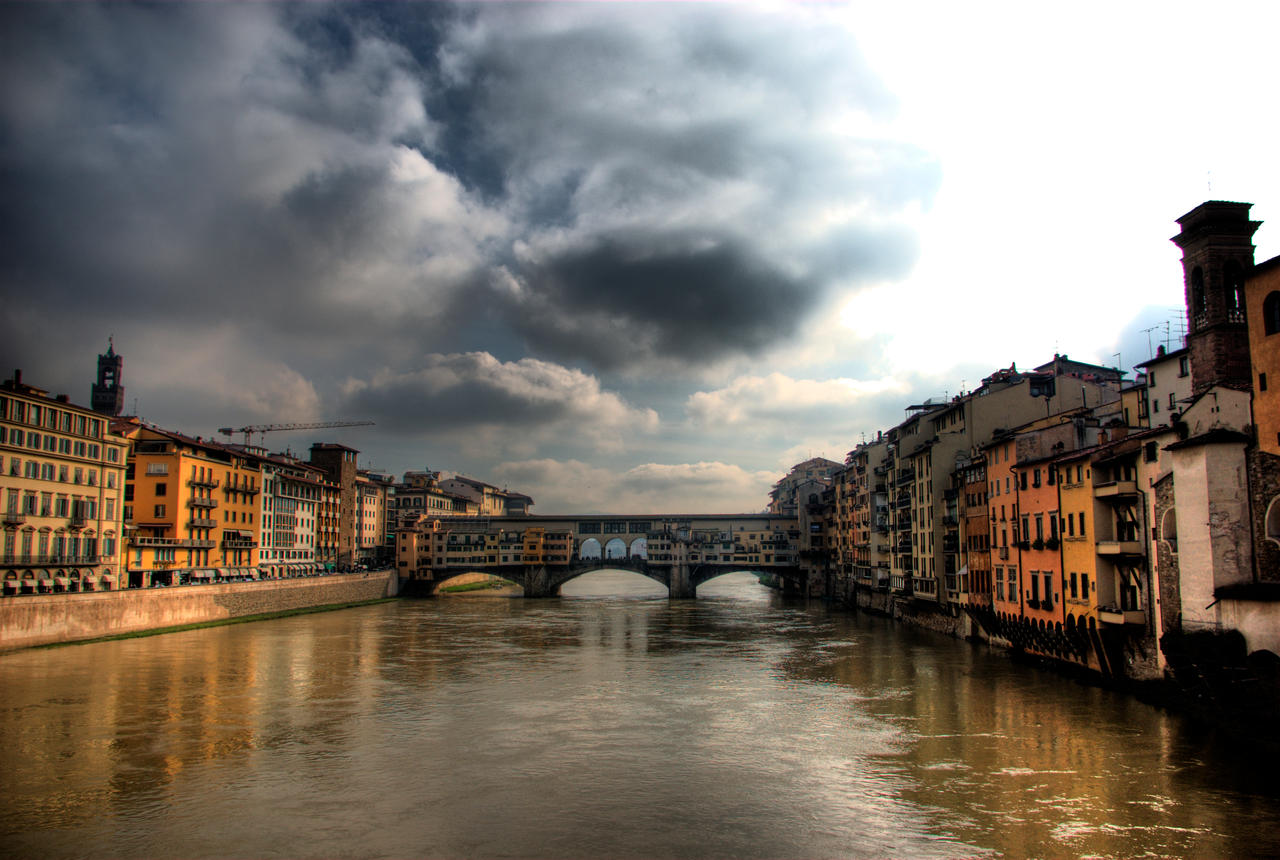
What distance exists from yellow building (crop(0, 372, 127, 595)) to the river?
30.4 feet

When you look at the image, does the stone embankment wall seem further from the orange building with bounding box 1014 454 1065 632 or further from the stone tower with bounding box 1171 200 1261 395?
the stone tower with bounding box 1171 200 1261 395

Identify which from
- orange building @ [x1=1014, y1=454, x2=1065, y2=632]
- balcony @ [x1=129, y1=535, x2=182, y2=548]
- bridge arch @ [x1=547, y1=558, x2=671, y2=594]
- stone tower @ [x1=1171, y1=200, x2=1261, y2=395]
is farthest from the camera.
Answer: bridge arch @ [x1=547, y1=558, x2=671, y2=594]

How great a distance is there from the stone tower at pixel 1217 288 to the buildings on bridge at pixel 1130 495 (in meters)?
0.05

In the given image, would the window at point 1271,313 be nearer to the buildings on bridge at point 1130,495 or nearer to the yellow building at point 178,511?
the buildings on bridge at point 1130,495

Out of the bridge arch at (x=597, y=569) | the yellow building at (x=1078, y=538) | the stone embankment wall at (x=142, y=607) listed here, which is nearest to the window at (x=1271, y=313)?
the yellow building at (x=1078, y=538)

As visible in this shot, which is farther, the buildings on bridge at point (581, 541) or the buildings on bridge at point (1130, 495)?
the buildings on bridge at point (581, 541)

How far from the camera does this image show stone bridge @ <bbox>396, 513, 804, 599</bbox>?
106 metres

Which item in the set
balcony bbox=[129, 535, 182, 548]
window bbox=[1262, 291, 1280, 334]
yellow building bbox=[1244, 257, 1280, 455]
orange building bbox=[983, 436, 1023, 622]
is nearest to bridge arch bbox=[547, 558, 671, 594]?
balcony bbox=[129, 535, 182, 548]

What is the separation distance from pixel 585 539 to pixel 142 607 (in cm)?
6554

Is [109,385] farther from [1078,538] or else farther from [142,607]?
[1078,538]

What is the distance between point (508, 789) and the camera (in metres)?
22.3

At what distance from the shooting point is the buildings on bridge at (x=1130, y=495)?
28.2 m

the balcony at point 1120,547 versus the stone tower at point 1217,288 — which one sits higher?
the stone tower at point 1217,288

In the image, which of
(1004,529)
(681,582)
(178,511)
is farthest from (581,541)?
(1004,529)
